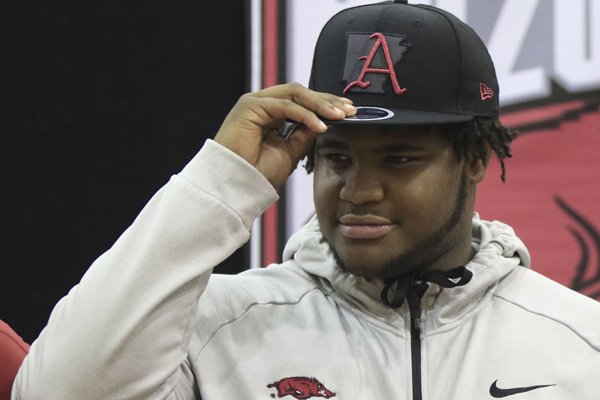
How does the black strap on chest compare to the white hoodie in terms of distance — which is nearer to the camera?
the white hoodie

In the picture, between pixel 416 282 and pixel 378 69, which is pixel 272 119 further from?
pixel 416 282

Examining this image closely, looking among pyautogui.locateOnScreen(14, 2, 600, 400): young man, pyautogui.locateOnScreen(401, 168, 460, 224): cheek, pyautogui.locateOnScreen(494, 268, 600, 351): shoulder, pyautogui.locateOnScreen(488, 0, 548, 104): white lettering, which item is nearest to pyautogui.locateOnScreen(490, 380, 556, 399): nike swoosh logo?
pyautogui.locateOnScreen(14, 2, 600, 400): young man

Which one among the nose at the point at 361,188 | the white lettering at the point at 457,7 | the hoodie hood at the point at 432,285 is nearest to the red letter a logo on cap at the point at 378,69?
the nose at the point at 361,188

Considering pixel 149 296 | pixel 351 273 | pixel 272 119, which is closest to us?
pixel 149 296

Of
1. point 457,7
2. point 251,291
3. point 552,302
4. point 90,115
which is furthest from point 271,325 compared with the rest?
point 457,7

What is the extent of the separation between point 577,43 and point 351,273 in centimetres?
89

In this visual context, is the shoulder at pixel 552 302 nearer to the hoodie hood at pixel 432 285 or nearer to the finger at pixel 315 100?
the hoodie hood at pixel 432 285

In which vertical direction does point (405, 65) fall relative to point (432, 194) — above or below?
above

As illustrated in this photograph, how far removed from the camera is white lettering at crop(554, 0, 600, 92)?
2049 millimetres

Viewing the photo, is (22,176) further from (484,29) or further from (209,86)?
(484,29)

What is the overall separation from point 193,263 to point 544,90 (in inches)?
42.9

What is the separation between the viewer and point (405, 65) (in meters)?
1.40

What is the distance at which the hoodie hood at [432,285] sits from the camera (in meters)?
1.44

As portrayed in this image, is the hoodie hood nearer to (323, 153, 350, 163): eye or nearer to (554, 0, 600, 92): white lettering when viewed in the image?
(323, 153, 350, 163): eye
